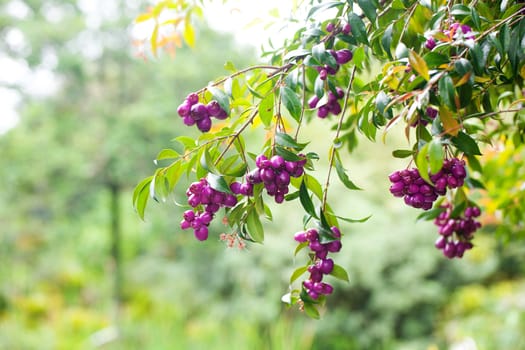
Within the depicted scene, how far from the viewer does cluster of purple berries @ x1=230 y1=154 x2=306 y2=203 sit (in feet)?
1.54

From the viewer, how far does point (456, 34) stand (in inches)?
19.0

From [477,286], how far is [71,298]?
2.92 m

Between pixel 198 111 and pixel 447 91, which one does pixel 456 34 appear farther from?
pixel 198 111

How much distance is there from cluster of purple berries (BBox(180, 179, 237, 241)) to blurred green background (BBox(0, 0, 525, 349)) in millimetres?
1897

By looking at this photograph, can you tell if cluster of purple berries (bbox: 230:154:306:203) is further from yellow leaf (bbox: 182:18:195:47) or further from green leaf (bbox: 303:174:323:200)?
yellow leaf (bbox: 182:18:195:47)

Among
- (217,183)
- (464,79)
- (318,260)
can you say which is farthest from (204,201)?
(464,79)

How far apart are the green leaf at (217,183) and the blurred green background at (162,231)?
6.40ft

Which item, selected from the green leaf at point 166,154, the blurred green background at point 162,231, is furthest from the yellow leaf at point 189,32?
the blurred green background at point 162,231

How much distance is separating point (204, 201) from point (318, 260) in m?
0.15

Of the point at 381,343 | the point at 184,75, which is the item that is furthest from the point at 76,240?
the point at 381,343

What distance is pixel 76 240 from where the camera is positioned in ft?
12.6

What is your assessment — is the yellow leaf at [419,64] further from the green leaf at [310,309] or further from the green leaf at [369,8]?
the green leaf at [310,309]

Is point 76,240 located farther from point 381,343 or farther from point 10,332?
point 381,343

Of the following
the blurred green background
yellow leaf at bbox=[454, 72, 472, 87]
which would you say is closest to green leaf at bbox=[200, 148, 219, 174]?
yellow leaf at bbox=[454, 72, 472, 87]
